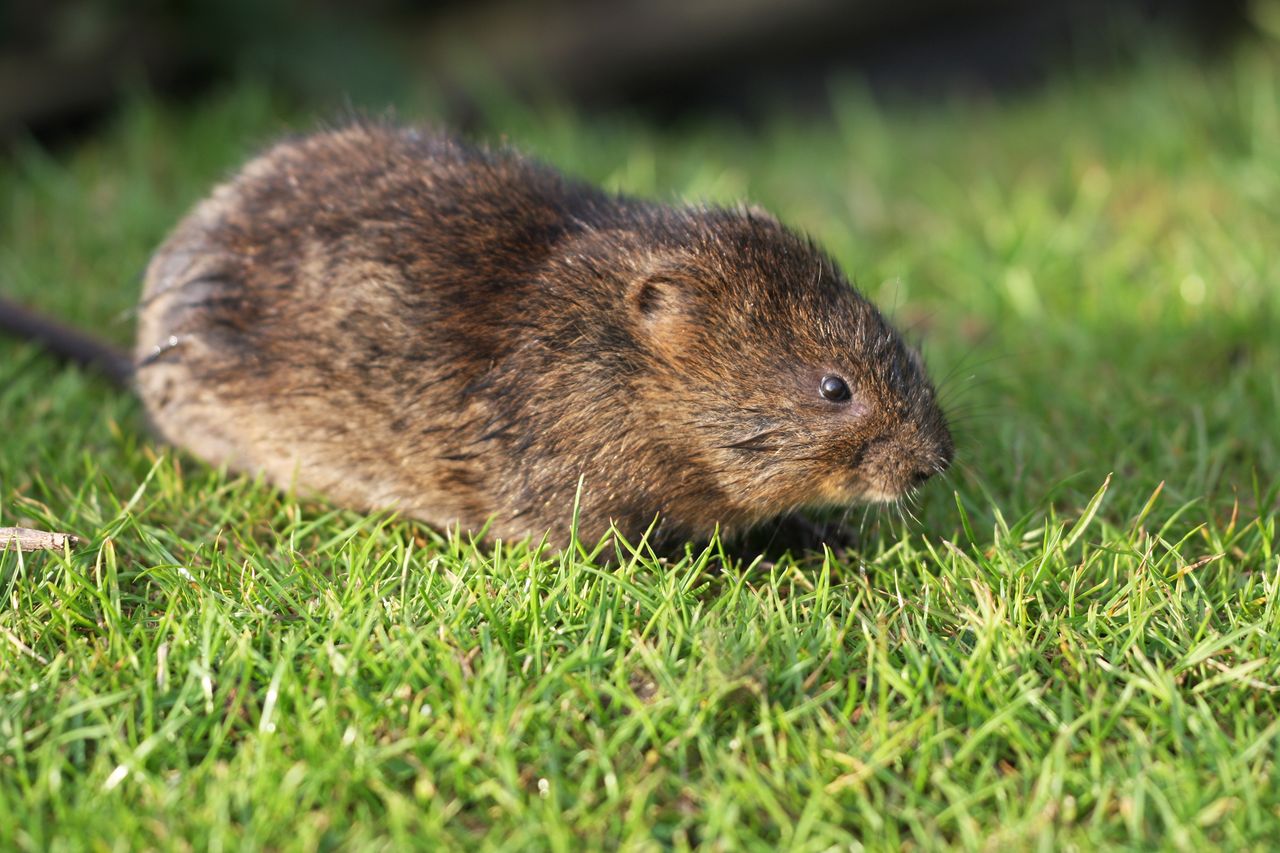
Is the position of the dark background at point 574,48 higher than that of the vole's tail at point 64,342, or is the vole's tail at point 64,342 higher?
the dark background at point 574,48

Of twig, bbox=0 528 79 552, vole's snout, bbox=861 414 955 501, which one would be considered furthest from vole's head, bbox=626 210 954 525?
twig, bbox=0 528 79 552

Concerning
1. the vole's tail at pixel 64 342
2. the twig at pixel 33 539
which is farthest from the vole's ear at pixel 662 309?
the vole's tail at pixel 64 342

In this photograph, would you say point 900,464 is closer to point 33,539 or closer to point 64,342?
point 33,539

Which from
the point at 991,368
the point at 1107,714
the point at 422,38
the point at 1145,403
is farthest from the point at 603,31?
the point at 1107,714

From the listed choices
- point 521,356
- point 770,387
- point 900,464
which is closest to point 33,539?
point 521,356

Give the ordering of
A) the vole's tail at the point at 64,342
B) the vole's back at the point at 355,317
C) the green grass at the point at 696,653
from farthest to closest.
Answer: the vole's tail at the point at 64,342, the vole's back at the point at 355,317, the green grass at the point at 696,653

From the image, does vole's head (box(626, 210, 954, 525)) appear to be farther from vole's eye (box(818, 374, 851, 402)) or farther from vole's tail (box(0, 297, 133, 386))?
vole's tail (box(0, 297, 133, 386))

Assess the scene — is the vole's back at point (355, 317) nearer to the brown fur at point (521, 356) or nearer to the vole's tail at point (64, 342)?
the brown fur at point (521, 356)
